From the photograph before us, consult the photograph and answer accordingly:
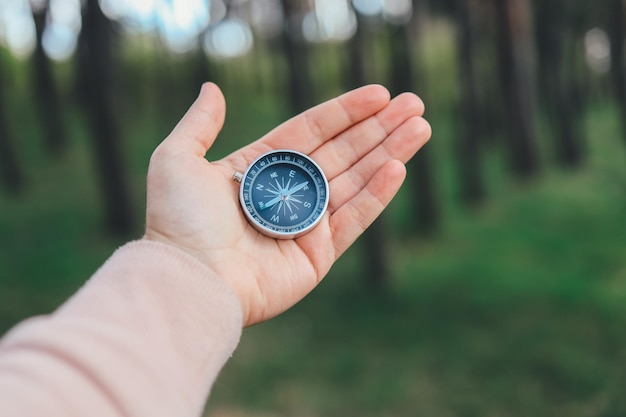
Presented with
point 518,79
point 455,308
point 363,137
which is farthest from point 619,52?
point 363,137

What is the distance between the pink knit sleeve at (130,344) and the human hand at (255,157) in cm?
28

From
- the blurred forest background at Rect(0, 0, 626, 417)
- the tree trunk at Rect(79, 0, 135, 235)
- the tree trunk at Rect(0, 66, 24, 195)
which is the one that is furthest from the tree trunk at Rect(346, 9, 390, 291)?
the tree trunk at Rect(0, 66, 24, 195)

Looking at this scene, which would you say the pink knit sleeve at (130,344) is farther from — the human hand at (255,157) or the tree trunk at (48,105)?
the tree trunk at (48,105)

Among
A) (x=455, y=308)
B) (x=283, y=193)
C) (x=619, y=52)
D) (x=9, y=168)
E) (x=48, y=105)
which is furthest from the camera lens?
(x=48, y=105)

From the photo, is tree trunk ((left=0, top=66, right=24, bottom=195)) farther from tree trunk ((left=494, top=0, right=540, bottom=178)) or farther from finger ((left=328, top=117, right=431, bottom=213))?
finger ((left=328, top=117, right=431, bottom=213))

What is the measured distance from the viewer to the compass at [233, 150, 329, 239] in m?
2.47

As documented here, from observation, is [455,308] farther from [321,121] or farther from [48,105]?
[48,105]

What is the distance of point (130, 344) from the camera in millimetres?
1461

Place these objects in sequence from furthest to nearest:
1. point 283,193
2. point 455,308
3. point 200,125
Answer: point 455,308 → point 283,193 → point 200,125

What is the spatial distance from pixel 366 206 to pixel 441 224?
21.0 ft

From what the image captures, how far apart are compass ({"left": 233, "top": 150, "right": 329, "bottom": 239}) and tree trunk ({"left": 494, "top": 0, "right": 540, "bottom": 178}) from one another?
699cm

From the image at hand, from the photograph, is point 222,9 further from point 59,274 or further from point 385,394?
point 385,394

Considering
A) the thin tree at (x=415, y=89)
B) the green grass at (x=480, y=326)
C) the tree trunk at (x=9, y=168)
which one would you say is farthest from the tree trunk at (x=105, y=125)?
the thin tree at (x=415, y=89)

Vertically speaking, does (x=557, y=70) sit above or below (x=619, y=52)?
below
